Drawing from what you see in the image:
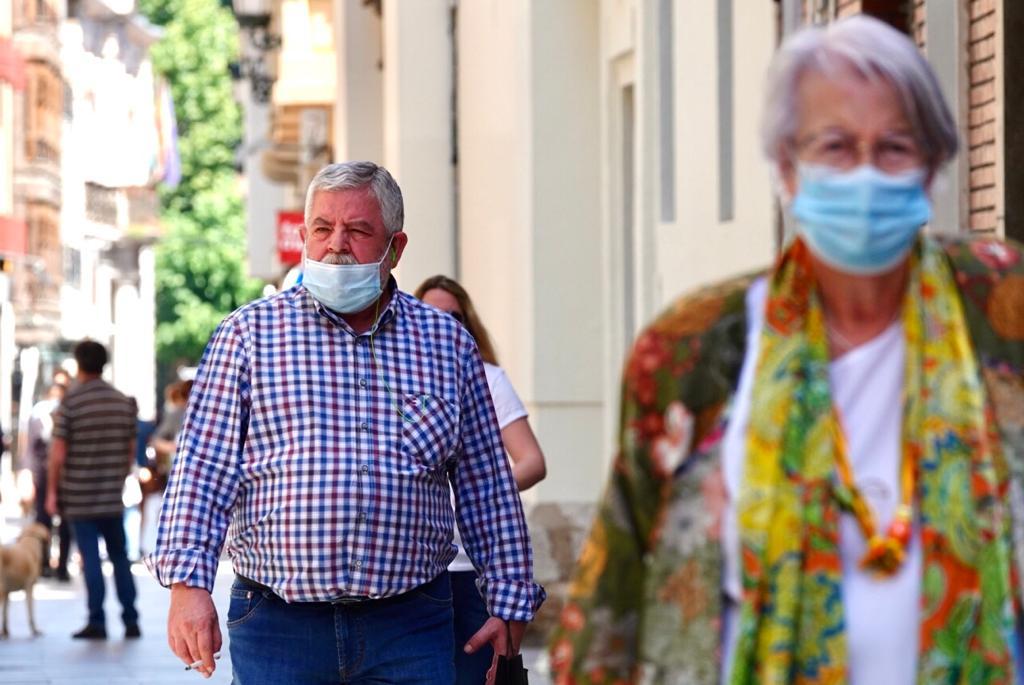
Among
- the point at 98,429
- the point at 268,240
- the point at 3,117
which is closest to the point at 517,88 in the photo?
the point at 98,429

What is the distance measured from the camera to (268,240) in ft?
163

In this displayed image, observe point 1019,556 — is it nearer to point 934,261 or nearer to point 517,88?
point 934,261

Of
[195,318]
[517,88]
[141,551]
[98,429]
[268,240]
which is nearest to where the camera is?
[517,88]

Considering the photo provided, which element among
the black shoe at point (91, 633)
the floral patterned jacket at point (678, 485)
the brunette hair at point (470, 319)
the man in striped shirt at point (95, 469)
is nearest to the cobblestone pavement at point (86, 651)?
the black shoe at point (91, 633)

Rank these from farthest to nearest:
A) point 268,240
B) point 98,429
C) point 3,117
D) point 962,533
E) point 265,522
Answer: point 3,117 < point 268,240 < point 98,429 < point 265,522 < point 962,533

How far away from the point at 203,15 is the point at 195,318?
33.1ft

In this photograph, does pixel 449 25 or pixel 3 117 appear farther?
pixel 3 117

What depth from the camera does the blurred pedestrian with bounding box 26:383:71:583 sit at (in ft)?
69.9

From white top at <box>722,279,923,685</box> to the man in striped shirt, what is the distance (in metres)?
13.4

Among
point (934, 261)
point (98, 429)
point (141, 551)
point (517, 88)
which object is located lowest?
point (141, 551)

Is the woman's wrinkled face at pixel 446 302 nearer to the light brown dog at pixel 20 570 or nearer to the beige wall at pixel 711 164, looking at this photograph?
the beige wall at pixel 711 164

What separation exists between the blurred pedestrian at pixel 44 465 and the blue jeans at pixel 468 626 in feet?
45.9

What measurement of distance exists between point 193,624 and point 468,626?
60.7 inches

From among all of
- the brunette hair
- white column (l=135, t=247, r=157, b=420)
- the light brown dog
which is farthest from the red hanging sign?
white column (l=135, t=247, r=157, b=420)
